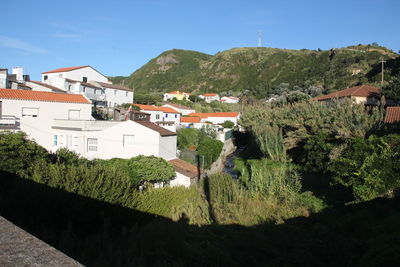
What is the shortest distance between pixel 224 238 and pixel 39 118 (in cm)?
2623

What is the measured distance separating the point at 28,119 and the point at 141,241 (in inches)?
967

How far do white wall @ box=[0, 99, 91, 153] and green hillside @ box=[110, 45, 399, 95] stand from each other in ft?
177

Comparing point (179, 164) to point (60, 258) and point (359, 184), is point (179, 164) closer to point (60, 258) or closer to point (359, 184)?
point (359, 184)

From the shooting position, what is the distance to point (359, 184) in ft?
36.9

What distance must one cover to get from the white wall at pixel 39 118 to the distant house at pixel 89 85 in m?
17.2

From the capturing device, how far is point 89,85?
48250 millimetres

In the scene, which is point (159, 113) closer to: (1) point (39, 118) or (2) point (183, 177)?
(1) point (39, 118)

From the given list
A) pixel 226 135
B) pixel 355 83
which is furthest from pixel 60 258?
pixel 355 83

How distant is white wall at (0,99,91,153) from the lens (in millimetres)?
27880

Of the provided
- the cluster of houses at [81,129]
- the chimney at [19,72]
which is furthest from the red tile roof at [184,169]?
the chimney at [19,72]

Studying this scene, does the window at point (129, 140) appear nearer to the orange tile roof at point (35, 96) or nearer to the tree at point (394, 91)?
the orange tile roof at point (35, 96)

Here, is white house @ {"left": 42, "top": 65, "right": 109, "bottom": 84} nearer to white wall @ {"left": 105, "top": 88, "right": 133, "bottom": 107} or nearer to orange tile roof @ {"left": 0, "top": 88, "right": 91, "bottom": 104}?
white wall @ {"left": 105, "top": 88, "right": 133, "bottom": 107}

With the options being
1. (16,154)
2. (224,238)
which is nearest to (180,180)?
(16,154)

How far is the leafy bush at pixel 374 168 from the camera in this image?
10547 mm
